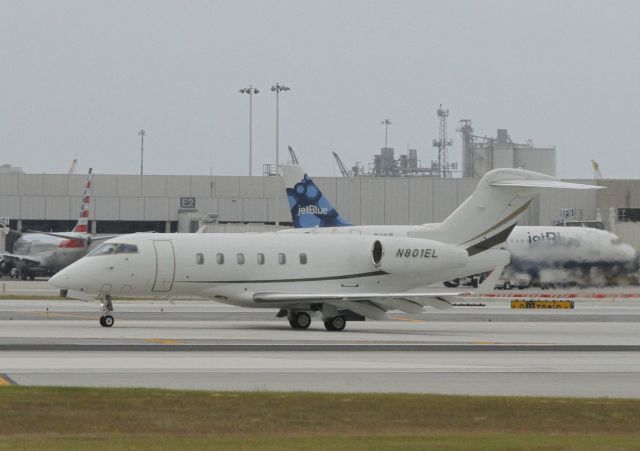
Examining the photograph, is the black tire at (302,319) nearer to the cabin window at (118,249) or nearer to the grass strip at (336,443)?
the cabin window at (118,249)

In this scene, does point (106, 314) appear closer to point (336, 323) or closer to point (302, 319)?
point (302, 319)

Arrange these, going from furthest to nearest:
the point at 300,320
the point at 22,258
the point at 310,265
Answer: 1. the point at 22,258
2. the point at 310,265
3. the point at 300,320

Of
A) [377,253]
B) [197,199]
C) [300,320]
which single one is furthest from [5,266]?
[377,253]

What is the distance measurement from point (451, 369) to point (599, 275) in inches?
1389

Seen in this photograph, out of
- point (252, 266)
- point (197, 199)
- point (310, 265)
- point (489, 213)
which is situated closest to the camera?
point (252, 266)

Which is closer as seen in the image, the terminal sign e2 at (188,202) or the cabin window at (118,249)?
the cabin window at (118,249)

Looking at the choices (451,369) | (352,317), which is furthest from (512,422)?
(352,317)

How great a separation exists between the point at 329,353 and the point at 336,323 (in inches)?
390

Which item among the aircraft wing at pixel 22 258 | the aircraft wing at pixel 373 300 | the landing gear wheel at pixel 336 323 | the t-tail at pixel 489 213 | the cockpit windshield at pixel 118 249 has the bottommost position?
the landing gear wheel at pixel 336 323

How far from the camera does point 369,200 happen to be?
102 meters

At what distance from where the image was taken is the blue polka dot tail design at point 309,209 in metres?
69.5

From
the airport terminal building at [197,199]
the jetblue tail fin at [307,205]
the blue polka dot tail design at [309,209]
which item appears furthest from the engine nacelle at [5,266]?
the blue polka dot tail design at [309,209]

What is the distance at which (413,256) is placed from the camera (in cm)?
4088

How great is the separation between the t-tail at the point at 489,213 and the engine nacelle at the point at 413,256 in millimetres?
958
